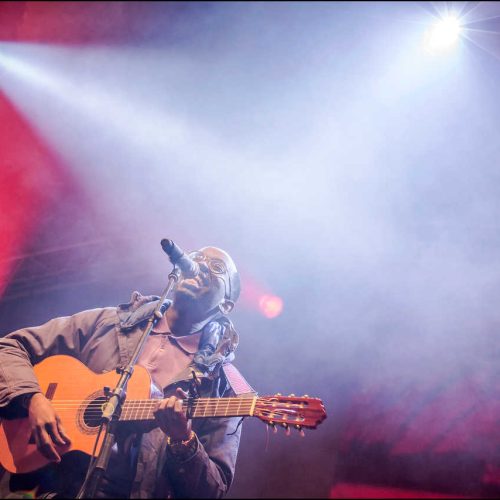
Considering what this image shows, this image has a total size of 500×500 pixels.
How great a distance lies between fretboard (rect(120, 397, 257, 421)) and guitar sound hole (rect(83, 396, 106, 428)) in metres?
0.16

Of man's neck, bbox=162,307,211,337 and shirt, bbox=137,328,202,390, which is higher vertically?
man's neck, bbox=162,307,211,337

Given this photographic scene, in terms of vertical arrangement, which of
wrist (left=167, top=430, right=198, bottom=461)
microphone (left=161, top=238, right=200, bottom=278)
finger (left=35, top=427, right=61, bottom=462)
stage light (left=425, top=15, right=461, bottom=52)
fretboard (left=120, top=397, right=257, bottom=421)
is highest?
stage light (left=425, top=15, right=461, bottom=52)

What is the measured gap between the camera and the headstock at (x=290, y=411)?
7.59ft

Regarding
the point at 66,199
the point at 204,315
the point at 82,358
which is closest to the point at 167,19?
the point at 66,199

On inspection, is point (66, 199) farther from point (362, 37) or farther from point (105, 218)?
point (362, 37)

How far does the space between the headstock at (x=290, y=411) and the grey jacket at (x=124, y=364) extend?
1.46 feet

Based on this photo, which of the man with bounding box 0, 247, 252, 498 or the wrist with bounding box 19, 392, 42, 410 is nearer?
the man with bounding box 0, 247, 252, 498

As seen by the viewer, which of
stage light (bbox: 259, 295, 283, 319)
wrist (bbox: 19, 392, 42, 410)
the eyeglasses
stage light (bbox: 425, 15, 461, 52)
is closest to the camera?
wrist (bbox: 19, 392, 42, 410)

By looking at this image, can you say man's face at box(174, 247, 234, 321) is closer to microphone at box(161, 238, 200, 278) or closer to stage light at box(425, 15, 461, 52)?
microphone at box(161, 238, 200, 278)

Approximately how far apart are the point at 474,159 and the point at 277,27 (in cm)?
271

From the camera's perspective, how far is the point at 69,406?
267 cm

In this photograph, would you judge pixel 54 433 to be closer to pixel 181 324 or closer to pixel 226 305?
pixel 181 324

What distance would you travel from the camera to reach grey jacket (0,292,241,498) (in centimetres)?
246

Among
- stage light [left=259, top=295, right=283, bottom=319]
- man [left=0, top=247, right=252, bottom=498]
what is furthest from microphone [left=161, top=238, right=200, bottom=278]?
stage light [left=259, top=295, right=283, bottom=319]
